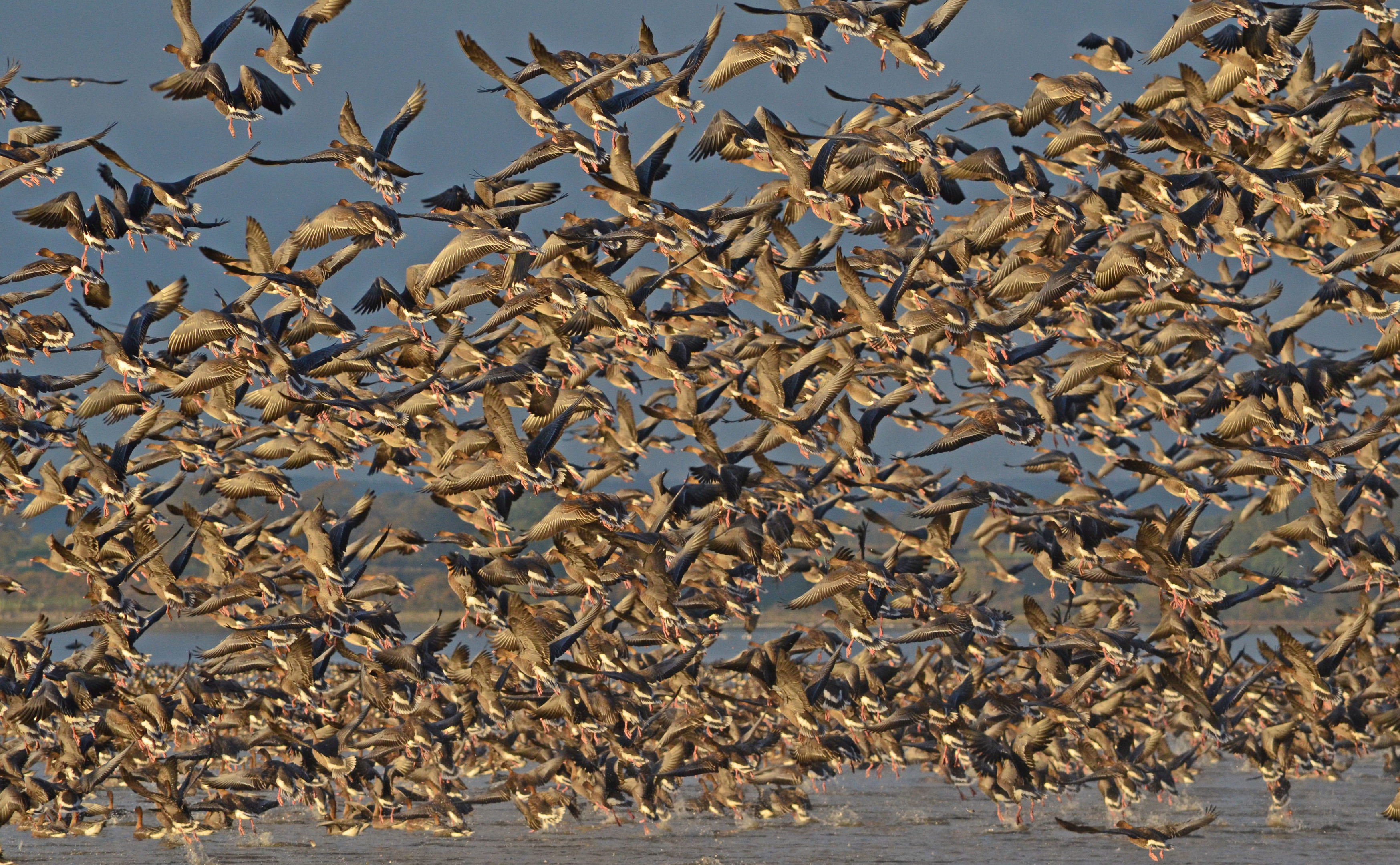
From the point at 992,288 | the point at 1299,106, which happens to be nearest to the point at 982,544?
the point at 992,288

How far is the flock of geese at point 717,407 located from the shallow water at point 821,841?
3.03 meters

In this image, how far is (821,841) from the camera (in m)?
39.7

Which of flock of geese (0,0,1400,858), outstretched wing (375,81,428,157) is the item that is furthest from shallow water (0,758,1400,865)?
outstretched wing (375,81,428,157)

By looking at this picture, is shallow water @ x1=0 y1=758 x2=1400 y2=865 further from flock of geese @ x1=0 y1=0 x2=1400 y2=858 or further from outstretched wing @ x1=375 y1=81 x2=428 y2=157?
outstretched wing @ x1=375 y1=81 x2=428 y2=157

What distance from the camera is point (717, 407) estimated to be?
102 feet

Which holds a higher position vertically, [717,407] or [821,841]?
[717,407]

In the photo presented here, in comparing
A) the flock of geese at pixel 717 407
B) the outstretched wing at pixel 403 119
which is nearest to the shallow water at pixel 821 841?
the flock of geese at pixel 717 407

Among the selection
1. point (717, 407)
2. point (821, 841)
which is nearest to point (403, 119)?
point (717, 407)

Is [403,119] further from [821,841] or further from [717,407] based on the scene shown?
[821,841]

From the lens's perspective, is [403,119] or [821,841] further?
[821,841]

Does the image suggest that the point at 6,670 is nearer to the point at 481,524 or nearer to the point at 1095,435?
the point at 481,524

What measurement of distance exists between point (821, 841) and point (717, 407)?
14309mm

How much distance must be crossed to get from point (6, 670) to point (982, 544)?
784 inches

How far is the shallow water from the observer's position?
36.7 metres
